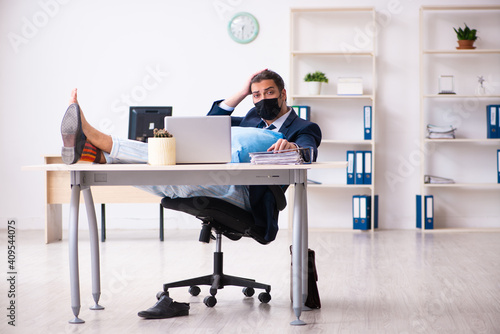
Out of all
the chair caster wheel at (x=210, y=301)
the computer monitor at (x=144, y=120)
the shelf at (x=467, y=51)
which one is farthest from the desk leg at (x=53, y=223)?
the shelf at (x=467, y=51)

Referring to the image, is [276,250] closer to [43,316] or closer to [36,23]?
[43,316]

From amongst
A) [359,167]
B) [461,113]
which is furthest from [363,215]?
[461,113]

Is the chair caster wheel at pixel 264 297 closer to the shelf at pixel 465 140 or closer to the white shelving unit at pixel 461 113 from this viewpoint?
the shelf at pixel 465 140

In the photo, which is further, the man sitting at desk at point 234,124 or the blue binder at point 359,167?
the blue binder at point 359,167

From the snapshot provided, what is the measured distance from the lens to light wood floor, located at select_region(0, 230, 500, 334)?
2.39 metres

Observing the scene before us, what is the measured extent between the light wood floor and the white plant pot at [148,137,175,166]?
656 millimetres

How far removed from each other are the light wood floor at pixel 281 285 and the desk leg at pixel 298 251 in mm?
90

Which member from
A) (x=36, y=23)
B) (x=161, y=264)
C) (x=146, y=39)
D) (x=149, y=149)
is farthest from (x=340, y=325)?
(x=36, y=23)

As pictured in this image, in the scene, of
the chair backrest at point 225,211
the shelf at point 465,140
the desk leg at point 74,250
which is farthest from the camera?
the shelf at point 465,140

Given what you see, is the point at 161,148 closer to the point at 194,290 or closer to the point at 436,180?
the point at 194,290

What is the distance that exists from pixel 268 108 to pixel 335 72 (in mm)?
2919

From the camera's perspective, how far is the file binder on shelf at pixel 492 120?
5.37 metres

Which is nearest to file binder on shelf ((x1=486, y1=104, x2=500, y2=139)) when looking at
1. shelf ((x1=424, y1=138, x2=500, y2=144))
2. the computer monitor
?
shelf ((x1=424, y1=138, x2=500, y2=144))

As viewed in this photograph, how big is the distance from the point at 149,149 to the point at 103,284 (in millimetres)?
1212
